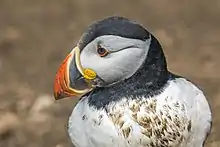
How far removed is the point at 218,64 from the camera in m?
2.79

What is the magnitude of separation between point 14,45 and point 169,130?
1474 millimetres

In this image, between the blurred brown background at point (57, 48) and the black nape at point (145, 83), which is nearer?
the black nape at point (145, 83)

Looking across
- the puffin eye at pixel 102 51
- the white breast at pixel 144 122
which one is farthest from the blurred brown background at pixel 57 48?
the puffin eye at pixel 102 51

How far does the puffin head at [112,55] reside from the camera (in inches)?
62.1

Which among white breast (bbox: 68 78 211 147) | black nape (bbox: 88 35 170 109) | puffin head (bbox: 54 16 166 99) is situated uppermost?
puffin head (bbox: 54 16 166 99)

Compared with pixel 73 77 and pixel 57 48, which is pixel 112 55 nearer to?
pixel 73 77

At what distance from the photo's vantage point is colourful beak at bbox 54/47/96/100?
1.62 meters

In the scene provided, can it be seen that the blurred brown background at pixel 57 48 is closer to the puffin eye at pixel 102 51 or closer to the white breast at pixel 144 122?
the white breast at pixel 144 122

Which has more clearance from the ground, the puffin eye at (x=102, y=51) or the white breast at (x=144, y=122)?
the puffin eye at (x=102, y=51)

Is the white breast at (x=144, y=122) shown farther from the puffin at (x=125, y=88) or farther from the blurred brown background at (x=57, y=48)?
the blurred brown background at (x=57, y=48)

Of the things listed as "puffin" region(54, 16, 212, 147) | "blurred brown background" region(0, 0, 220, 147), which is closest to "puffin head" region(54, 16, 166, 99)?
"puffin" region(54, 16, 212, 147)

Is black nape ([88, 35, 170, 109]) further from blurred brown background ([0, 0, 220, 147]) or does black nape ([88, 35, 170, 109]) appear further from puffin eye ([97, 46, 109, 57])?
blurred brown background ([0, 0, 220, 147])

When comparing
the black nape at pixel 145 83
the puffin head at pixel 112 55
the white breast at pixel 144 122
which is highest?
the puffin head at pixel 112 55

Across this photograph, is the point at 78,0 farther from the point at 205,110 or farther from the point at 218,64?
the point at 205,110
